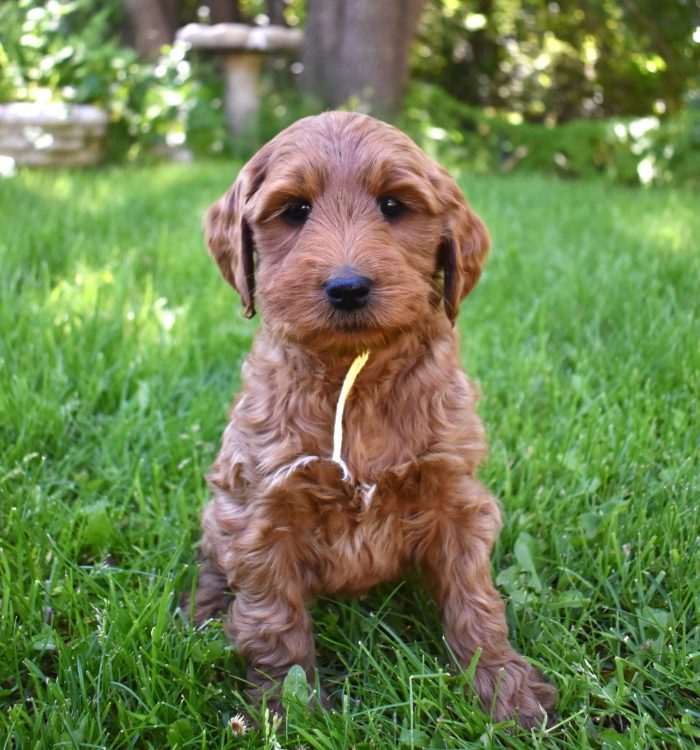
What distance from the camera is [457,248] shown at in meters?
2.22

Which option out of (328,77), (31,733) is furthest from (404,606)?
(328,77)

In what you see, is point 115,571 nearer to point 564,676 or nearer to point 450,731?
point 450,731

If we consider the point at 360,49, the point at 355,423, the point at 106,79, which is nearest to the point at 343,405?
the point at 355,423

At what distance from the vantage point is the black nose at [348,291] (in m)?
1.93

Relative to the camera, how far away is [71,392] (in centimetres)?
337

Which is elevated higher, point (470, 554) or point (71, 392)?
point (470, 554)

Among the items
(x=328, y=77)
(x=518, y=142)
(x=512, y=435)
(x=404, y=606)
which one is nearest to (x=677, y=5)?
(x=518, y=142)

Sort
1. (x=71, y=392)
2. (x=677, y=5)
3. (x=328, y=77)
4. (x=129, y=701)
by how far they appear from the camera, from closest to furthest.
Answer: (x=129, y=701) < (x=71, y=392) < (x=328, y=77) < (x=677, y=5)

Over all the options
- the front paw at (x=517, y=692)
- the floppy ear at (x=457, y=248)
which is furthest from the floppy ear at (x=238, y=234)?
the front paw at (x=517, y=692)

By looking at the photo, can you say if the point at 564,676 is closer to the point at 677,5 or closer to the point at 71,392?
the point at 71,392

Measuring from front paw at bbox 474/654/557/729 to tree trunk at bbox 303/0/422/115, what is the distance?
7.77 metres

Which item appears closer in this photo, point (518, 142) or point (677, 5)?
point (518, 142)

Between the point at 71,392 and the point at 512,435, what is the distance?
6.14ft

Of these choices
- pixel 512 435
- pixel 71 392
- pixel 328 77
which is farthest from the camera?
pixel 328 77
